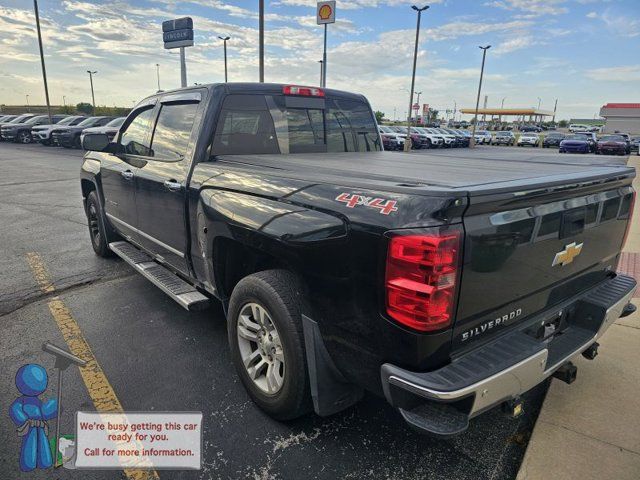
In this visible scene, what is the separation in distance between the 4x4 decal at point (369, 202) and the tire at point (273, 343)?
1.80 ft

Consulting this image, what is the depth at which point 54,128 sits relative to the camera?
86.4ft

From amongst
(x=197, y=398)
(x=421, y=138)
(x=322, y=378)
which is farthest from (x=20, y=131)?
(x=322, y=378)

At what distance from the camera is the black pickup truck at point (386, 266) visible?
1840 millimetres

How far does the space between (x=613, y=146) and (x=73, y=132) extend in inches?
1400

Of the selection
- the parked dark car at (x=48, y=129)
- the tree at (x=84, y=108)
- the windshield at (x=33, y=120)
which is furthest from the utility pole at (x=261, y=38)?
the tree at (x=84, y=108)

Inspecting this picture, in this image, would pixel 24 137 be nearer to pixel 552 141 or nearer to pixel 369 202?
pixel 369 202

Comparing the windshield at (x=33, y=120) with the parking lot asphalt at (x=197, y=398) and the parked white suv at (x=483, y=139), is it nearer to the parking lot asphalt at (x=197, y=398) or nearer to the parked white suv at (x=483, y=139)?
the parking lot asphalt at (x=197, y=398)

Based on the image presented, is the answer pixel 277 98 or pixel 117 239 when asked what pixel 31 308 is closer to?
pixel 117 239

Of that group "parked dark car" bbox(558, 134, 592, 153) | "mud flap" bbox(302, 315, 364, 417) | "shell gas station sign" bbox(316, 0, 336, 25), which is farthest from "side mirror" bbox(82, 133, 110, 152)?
"parked dark car" bbox(558, 134, 592, 153)

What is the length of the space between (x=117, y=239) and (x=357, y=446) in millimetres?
4171

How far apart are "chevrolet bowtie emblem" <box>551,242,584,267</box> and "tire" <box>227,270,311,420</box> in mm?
1323

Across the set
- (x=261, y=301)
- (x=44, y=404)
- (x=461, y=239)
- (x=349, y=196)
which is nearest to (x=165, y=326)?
(x=44, y=404)

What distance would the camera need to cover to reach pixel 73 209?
361 inches

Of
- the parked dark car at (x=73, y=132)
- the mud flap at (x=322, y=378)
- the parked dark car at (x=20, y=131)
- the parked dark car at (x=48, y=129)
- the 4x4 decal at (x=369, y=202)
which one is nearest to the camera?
the 4x4 decal at (x=369, y=202)
